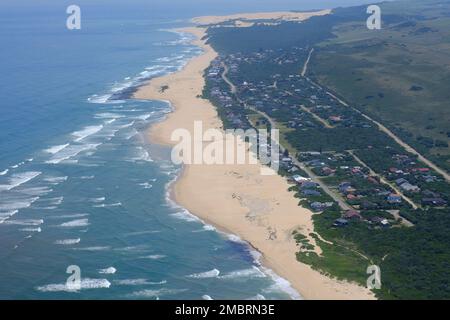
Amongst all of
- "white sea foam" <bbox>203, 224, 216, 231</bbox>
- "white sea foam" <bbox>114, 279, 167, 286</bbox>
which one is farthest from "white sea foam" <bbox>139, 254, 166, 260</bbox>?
"white sea foam" <bbox>203, 224, 216, 231</bbox>

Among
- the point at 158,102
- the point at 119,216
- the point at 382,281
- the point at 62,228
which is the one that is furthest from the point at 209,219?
the point at 158,102

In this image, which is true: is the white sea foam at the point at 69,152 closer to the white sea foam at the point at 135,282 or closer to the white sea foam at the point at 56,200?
the white sea foam at the point at 56,200

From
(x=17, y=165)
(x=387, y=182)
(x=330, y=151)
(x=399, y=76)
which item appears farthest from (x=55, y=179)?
(x=399, y=76)

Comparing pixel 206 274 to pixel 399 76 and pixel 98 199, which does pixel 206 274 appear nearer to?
pixel 98 199

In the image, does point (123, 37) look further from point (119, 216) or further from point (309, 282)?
point (309, 282)

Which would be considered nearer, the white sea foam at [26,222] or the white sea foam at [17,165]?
the white sea foam at [26,222]

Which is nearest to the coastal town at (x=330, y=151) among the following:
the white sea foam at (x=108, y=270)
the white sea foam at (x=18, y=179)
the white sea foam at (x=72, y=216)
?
the white sea foam at (x=108, y=270)
